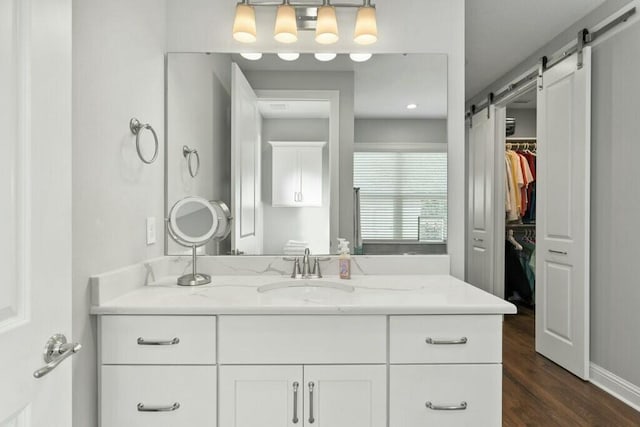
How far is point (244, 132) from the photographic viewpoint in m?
2.15

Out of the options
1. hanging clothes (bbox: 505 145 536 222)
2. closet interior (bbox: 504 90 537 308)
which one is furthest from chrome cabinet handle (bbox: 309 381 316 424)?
hanging clothes (bbox: 505 145 536 222)

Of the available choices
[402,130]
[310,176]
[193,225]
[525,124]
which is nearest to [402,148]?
[402,130]

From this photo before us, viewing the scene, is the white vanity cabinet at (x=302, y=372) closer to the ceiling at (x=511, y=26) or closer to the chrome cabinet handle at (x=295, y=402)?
the chrome cabinet handle at (x=295, y=402)

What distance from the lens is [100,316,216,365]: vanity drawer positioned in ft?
4.85

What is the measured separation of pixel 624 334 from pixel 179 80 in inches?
114

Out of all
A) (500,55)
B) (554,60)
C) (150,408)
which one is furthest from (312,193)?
(500,55)

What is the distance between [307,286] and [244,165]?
71cm

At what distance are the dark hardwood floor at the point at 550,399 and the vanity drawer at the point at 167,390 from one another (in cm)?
161

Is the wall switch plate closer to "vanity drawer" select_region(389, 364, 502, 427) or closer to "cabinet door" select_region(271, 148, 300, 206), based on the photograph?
"cabinet door" select_region(271, 148, 300, 206)

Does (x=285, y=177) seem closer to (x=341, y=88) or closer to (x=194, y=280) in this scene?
(x=341, y=88)

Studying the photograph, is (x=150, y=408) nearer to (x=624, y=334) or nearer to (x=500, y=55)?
(x=624, y=334)

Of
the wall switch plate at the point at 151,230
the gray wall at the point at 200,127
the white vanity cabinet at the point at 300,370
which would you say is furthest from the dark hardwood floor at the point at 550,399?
the wall switch plate at the point at 151,230

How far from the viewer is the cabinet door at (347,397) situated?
4.89 ft

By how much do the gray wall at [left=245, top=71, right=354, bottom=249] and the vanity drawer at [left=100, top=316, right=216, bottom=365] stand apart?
3.01 feet
